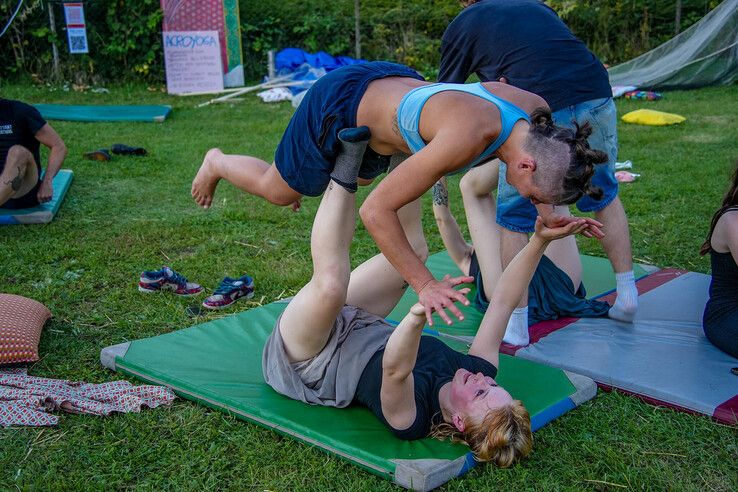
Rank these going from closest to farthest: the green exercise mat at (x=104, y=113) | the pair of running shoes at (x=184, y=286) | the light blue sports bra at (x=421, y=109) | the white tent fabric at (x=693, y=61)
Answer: the light blue sports bra at (x=421, y=109)
the pair of running shoes at (x=184, y=286)
the green exercise mat at (x=104, y=113)
the white tent fabric at (x=693, y=61)

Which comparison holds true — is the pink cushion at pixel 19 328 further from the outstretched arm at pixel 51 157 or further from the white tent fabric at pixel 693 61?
the white tent fabric at pixel 693 61

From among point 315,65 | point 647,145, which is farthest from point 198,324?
point 315,65

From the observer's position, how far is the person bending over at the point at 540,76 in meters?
4.08

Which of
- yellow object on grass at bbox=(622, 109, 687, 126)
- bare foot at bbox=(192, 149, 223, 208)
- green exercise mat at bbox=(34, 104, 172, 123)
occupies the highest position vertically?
bare foot at bbox=(192, 149, 223, 208)

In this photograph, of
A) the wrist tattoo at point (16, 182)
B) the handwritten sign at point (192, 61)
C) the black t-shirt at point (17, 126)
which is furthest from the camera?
the handwritten sign at point (192, 61)

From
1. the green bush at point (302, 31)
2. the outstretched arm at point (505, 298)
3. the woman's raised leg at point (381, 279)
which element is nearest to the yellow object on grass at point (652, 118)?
the green bush at point (302, 31)

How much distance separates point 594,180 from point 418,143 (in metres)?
1.50

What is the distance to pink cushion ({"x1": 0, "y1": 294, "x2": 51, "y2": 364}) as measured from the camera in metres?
3.69

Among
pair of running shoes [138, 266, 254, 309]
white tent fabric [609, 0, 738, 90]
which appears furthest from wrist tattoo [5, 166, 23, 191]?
white tent fabric [609, 0, 738, 90]

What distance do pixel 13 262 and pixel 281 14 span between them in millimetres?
10461

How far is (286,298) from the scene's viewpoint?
4781mm

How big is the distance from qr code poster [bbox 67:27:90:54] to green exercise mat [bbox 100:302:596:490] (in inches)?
408

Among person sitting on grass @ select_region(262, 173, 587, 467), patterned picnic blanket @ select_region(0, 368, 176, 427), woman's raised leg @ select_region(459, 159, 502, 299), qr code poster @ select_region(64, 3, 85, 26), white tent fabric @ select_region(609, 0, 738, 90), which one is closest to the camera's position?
person sitting on grass @ select_region(262, 173, 587, 467)

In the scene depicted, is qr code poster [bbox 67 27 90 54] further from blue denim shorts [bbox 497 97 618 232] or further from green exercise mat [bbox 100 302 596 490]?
blue denim shorts [bbox 497 97 618 232]
